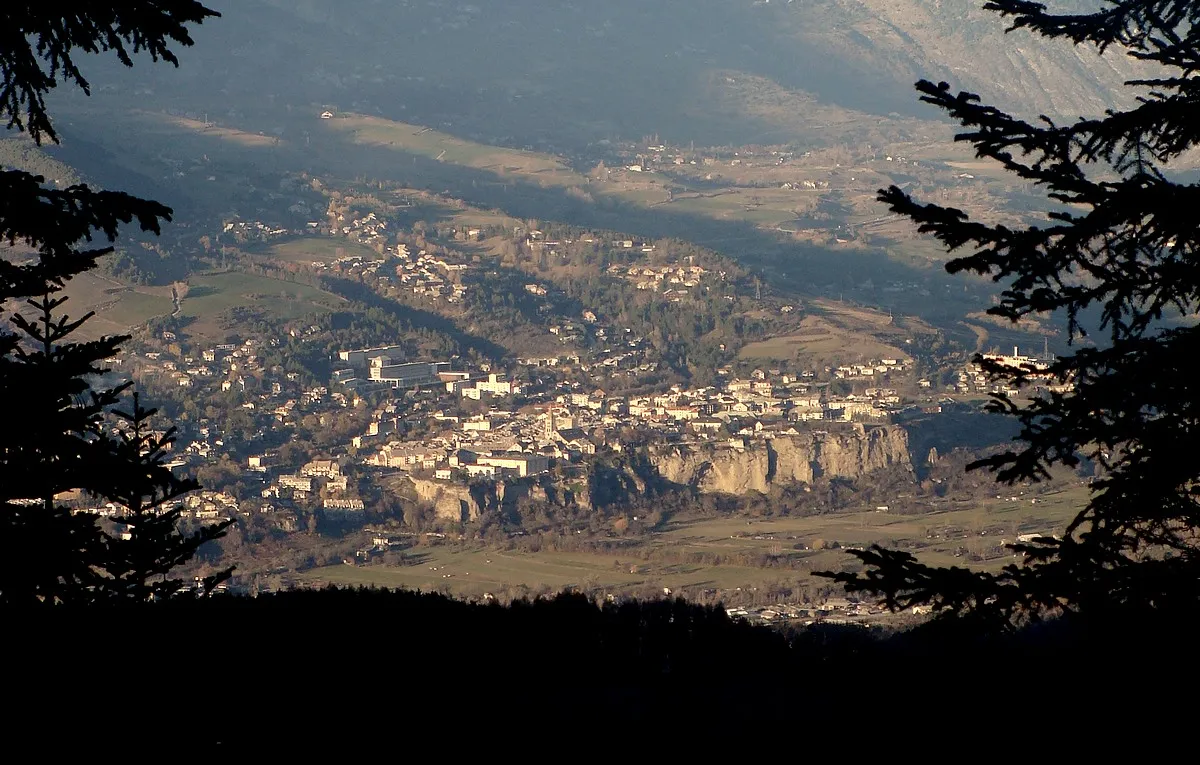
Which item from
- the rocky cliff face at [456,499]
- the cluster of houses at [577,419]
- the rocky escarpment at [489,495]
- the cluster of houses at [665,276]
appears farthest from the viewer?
the cluster of houses at [665,276]

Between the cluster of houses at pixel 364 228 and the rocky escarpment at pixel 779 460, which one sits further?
the cluster of houses at pixel 364 228

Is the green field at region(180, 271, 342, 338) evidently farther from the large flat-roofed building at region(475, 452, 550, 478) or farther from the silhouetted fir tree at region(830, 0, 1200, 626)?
the silhouetted fir tree at region(830, 0, 1200, 626)

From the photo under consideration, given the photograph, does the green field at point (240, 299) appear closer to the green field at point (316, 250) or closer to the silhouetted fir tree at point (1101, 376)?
the green field at point (316, 250)

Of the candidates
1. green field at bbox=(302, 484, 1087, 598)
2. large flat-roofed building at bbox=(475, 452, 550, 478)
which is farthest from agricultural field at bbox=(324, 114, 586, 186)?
green field at bbox=(302, 484, 1087, 598)

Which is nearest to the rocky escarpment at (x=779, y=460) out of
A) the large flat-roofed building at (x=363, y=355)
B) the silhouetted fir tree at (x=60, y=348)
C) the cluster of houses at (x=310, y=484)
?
the cluster of houses at (x=310, y=484)

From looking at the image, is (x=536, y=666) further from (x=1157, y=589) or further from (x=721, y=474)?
(x=721, y=474)

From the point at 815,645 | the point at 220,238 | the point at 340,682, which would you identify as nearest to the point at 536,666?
the point at 340,682

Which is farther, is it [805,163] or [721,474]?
[805,163]
